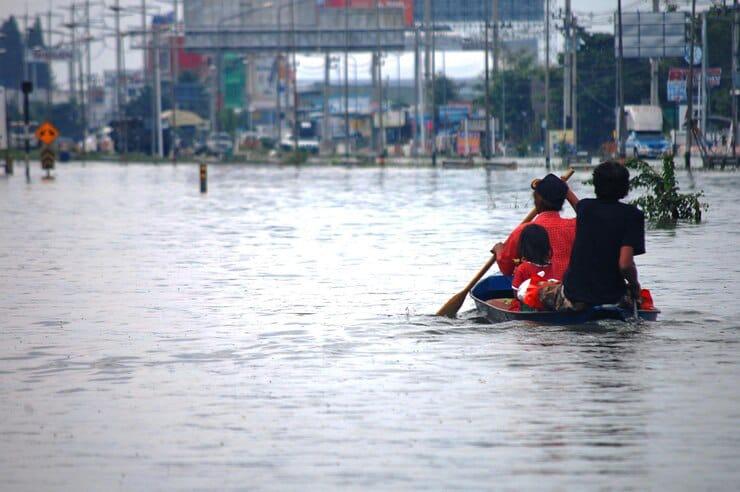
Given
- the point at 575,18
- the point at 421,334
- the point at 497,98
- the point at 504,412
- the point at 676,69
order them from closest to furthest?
the point at 504,412, the point at 421,334, the point at 575,18, the point at 676,69, the point at 497,98

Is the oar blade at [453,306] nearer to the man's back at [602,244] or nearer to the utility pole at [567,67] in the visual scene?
the man's back at [602,244]

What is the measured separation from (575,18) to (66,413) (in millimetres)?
84970

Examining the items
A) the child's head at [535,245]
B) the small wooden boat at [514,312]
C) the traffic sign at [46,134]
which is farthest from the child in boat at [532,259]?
the traffic sign at [46,134]

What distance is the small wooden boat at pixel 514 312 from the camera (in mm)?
13516

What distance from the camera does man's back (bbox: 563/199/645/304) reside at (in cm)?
1290

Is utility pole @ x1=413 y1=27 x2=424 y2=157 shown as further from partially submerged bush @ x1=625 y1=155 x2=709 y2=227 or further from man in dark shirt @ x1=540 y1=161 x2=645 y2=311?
man in dark shirt @ x1=540 y1=161 x2=645 y2=311

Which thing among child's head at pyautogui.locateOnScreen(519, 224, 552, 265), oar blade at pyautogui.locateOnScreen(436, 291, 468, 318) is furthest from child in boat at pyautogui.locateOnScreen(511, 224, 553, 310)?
oar blade at pyautogui.locateOnScreen(436, 291, 468, 318)

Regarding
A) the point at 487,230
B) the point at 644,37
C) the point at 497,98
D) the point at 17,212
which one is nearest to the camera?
the point at 487,230

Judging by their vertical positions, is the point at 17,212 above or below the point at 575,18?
below

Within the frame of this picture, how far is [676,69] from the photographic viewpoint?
100500mm

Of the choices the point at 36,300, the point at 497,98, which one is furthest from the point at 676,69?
the point at 36,300

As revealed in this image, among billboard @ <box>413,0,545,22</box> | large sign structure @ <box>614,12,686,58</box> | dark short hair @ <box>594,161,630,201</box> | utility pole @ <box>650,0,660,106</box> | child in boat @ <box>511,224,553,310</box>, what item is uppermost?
billboard @ <box>413,0,545,22</box>

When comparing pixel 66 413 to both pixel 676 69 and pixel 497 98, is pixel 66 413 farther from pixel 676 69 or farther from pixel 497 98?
pixel 497 98

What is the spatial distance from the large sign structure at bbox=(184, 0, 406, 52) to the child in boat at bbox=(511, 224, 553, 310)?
98031 millimetres
